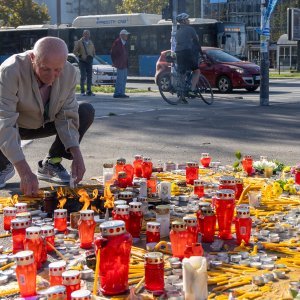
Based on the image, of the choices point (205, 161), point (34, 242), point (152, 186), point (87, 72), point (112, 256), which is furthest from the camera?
point (87, 72)

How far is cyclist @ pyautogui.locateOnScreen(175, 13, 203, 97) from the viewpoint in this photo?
49.1ft

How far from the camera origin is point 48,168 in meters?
6.07

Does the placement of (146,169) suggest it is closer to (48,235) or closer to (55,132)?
(55,132)

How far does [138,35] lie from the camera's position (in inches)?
1380

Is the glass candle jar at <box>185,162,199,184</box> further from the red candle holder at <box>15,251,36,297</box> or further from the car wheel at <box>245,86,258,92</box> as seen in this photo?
the car wheel at <box>245,86,258,92</box>

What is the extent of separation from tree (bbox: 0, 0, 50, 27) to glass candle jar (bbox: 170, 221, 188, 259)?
174 ft

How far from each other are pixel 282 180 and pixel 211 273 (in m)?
2.47

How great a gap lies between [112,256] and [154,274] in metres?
0.23

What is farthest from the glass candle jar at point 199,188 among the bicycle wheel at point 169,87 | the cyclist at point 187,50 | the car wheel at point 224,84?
the car wheel at point 224,84

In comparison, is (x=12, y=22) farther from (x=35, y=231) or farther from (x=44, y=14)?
(x=35, y=231)

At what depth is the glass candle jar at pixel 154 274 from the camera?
10.2ft

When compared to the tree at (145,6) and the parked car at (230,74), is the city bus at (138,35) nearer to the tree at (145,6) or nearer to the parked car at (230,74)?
the parked car at (230,74)

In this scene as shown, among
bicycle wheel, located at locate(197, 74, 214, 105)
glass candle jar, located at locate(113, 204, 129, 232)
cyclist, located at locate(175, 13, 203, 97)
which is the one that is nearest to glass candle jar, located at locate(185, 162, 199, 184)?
glass candle jar, located at locate(113, 204, 129, 232)

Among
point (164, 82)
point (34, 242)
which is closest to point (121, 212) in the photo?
point (34, 242)
